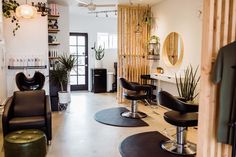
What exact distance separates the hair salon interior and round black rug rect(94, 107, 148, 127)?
0.02 metres

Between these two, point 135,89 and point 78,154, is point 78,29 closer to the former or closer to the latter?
point 135,89

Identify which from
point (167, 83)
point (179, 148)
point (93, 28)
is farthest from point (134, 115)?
point (93, 28)

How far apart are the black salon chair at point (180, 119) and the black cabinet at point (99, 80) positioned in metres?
5.24

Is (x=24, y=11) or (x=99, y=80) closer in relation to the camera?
(x=24, y=11)

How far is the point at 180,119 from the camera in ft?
11.2

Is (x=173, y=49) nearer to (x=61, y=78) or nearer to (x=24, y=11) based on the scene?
(x=61, y=78)

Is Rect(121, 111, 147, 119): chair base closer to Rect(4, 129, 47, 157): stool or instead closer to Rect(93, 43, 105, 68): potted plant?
Rect(4, 129, 47, 157): stool

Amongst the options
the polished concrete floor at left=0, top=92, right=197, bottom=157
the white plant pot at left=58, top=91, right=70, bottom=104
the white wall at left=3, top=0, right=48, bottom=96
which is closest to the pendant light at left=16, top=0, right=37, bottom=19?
the white wall at left=3, top=0, right=48, bottom=96

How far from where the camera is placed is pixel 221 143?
2459 mm

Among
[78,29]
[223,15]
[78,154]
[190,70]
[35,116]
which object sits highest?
[78,29]

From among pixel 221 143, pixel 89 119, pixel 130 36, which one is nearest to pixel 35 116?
pixel 89 119

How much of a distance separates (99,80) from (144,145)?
527 centimetres

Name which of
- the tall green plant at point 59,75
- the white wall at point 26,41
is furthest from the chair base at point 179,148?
the white wall at point 26,41

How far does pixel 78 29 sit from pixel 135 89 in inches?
176
